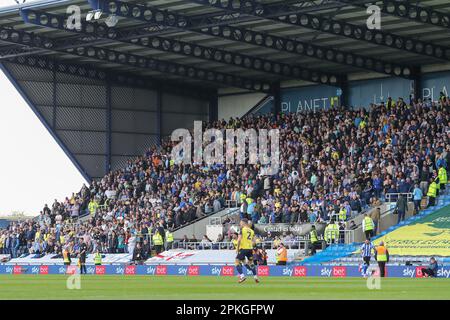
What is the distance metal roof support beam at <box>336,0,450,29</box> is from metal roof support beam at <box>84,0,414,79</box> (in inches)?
154

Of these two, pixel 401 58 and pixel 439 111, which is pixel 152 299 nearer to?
pixel 439 111

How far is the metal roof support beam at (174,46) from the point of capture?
55.9m

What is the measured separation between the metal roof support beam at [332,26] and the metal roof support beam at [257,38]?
28.9 inches

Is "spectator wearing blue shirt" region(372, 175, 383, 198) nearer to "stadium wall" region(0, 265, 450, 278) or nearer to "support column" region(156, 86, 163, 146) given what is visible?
"stadium wall" region(0, 265, 450, 278)

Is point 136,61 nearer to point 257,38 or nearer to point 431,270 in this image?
point 257,38

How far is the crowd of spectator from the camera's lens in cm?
5297

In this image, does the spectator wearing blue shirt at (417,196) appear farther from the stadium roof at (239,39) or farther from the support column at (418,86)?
the support column at (418,86)

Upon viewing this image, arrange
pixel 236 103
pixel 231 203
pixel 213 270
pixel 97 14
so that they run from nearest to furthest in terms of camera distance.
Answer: pixel 213 270
pixel 97 14
pixel 231 203
pixel 236 103

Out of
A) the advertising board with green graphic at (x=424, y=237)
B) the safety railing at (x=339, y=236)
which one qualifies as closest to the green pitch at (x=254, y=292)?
the advertising board with green graphic at (x=424, y=237)

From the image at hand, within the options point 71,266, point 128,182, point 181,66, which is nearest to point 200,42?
point 181,66

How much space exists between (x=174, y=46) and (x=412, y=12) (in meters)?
15.7

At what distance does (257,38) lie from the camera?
194ft

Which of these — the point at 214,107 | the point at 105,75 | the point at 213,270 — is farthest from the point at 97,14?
the point at 214,107

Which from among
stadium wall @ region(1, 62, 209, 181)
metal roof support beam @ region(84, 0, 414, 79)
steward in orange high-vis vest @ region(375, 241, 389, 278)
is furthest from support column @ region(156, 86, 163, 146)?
steward in orange high-vis vest @ region(375, 241, 389, 278)
